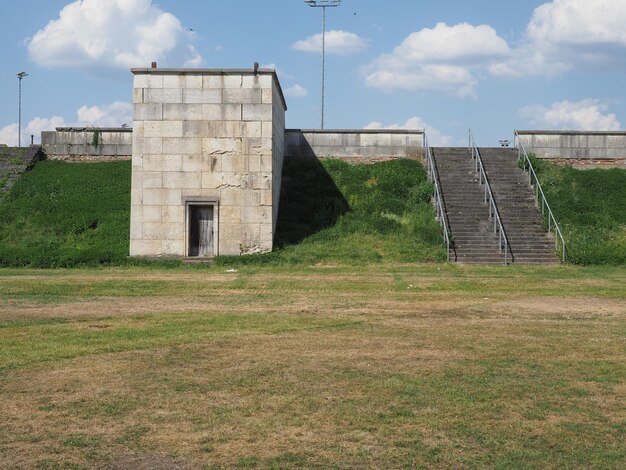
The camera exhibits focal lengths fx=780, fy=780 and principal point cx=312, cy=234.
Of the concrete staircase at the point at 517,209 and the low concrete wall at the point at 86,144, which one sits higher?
the low concrete wall at the point at 86,144

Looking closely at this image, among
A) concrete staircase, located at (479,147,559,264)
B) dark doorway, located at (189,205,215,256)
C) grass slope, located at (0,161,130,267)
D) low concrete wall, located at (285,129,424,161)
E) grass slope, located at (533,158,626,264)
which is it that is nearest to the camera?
grass slope, located at (0,161,130,267)

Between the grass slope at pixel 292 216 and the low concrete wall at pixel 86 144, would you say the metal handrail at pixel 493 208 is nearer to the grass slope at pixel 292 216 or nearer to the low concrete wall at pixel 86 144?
the grass slope at pixel 292 216

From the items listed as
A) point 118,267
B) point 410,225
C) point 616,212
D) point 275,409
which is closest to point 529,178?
point 616,212

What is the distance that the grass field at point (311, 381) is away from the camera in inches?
239

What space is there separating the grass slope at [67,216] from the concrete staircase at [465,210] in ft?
36.5

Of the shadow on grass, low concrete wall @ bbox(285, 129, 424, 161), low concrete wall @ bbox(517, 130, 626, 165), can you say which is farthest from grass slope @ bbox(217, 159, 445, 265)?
low concrete wall @ bbox(517, 130, 626, 165)

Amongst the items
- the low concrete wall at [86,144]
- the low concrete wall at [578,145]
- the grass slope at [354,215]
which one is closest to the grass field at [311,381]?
the grass slope at [354,215]

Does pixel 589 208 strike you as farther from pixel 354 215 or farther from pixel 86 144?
pixel 86 144

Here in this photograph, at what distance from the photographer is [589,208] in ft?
95.2

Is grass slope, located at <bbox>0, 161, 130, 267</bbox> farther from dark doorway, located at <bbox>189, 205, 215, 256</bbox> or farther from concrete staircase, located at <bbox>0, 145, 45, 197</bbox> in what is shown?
dark doorway, located at <bbox>189, 205, 215, 256</bbox>

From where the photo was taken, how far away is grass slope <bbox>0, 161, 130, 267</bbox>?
2445 centimetres

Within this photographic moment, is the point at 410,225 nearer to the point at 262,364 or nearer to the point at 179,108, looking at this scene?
the point at 179,108

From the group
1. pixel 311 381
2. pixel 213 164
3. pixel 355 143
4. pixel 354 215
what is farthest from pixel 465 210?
pixel 311 381

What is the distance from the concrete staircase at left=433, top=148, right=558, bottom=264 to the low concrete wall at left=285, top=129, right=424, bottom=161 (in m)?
1.35
